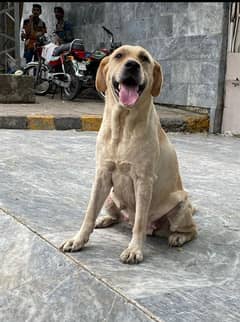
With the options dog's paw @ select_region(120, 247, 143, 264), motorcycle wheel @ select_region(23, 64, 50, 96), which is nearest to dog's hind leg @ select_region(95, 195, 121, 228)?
dog's paw @ select_region(120, 247, 143, 264)

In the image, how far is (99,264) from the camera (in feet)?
8.63

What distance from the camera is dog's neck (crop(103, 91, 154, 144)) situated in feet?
9.14

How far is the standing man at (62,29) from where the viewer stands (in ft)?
38.6

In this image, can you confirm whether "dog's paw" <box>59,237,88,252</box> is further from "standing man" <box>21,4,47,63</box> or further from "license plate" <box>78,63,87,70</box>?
"standing man" <box>21,4,47,63</box>

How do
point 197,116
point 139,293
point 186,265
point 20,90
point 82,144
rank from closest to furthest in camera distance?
point 139,293, point 186,265, point 82,144, point 197,116, point 20,90

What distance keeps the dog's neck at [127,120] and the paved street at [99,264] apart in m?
0.62

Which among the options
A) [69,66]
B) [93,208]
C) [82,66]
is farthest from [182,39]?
[93,208]

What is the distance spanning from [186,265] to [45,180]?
195cm

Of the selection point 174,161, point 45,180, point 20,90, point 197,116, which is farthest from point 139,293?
point 20,90

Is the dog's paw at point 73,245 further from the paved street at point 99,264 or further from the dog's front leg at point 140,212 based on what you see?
the dog's front leg at point 140,212

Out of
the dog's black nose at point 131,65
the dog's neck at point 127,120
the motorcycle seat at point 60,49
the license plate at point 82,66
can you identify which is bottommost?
the license plate at point 82,66

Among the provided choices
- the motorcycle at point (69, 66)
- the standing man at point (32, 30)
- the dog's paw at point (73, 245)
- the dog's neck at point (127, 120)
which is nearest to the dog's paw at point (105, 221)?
the dog's paw at point (73, 245)

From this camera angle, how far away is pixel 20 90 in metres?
9.16

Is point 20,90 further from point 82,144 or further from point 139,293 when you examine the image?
point 139,293
